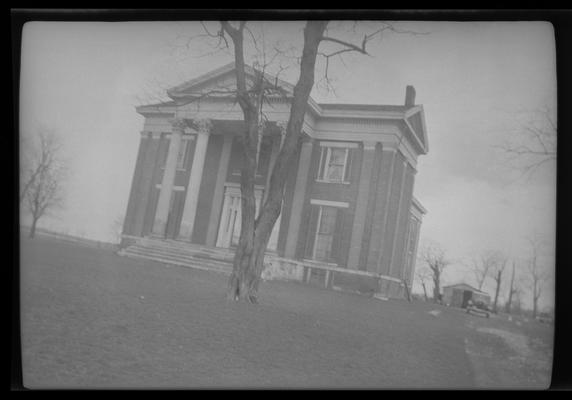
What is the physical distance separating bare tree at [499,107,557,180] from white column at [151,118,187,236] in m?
2.56

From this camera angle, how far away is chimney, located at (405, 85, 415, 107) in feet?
12.7

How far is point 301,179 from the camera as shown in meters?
3.97

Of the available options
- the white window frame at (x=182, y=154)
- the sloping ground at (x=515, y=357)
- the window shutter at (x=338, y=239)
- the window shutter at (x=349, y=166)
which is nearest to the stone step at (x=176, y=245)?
the white window frame at (x=182, y=154)

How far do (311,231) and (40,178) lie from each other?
2.21m

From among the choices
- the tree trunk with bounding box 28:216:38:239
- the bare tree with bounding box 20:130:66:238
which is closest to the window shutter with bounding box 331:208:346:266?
the bare tree with bounding box 20:130:66:238

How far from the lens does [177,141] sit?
4.04 m

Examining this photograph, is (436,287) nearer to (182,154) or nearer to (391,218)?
(391,218)

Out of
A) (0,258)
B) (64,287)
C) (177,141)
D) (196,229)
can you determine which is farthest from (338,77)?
(0,258)

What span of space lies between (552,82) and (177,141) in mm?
2923

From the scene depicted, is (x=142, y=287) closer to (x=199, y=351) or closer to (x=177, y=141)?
(x=199, y=351)

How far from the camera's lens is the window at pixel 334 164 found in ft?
12.7

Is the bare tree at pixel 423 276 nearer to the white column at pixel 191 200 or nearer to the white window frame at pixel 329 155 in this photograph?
the white window frame at pixel 329 155

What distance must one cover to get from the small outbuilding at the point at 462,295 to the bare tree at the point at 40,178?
312 centimetres

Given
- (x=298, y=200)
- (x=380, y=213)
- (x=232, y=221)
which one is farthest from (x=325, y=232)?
(x=232, y=221)
